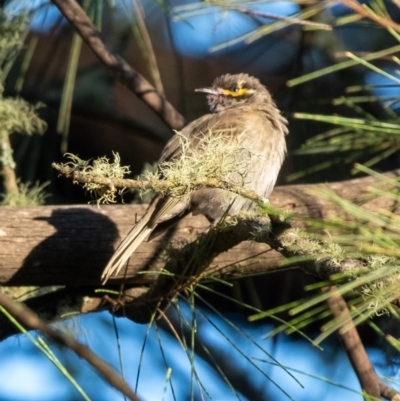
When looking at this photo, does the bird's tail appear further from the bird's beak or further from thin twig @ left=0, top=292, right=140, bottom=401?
thin twig @ left=0, top=292, right=140, bottom=401

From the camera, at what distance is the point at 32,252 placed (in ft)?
12.4

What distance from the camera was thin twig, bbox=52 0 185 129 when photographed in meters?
4.32

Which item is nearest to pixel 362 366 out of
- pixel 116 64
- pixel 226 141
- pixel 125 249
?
pixel 125 249

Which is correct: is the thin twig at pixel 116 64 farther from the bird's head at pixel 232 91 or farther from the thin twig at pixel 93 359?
the thin twig at pixel 93 359

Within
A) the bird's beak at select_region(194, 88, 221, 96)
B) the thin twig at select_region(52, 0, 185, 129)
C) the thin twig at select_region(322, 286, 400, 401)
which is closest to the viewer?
the thin twig at select_region(322, 286, 400, 401)

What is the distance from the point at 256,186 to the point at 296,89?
1.09 meters

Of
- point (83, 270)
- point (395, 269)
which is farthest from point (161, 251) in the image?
point (395, 269)

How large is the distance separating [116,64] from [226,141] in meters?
0.81

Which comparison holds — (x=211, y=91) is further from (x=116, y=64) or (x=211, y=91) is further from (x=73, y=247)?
(x=73, y=247)

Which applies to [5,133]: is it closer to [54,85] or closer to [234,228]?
[54,85]

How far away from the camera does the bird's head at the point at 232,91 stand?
16.5 ft

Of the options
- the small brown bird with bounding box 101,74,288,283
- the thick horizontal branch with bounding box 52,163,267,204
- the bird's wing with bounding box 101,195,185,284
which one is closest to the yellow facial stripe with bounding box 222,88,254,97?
the small brown bird with bounding box 101,74,288,283

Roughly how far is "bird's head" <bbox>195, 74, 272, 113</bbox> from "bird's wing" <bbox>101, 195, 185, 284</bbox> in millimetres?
1142

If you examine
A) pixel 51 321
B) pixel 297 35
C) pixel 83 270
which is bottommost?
pixel 51 321
